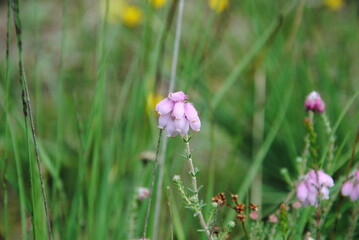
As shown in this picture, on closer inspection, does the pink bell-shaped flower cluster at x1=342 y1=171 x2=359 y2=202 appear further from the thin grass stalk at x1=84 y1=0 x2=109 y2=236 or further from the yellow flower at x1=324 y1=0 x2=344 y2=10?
the yellow flower at x1=324 y1=0 x2=344 y2=10

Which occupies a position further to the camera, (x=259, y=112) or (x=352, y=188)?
(x=259, y=112)

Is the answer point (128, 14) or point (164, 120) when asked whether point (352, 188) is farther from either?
point (128, 14)

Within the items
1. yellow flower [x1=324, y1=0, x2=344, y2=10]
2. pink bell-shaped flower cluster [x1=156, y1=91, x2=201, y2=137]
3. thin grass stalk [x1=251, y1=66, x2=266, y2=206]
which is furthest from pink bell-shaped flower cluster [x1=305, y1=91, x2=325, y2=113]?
yellow flower [x1=324, y1=0, x2=344, y2=10]

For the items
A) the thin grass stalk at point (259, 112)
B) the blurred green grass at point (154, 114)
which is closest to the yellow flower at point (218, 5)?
the blurred green grass at point (154, 114)

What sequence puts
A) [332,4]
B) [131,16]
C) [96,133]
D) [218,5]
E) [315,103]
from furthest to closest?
[131,16] → [332,4] → [218,5] → [96,133] → [315,103]

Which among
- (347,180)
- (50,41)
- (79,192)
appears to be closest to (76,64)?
(50,41)

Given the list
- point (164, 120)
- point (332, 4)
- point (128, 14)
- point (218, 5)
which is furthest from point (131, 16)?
point (164, 120)

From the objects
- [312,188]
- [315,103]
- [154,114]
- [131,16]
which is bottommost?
[312,188]

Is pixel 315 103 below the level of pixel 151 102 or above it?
below
